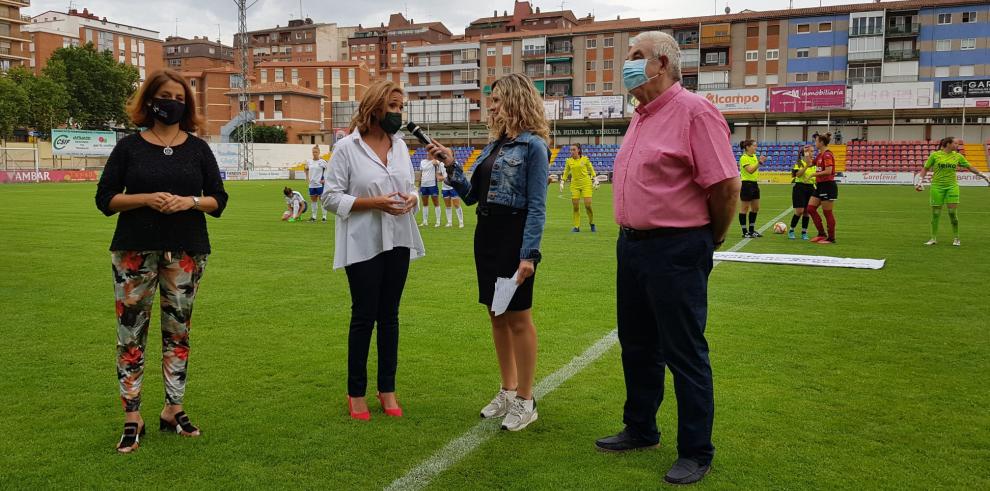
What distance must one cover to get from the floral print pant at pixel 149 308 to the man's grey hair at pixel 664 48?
2688 mm

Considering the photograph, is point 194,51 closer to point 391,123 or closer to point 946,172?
point 946,172

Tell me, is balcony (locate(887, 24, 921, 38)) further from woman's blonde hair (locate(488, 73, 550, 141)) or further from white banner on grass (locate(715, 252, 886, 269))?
woman's blonde hair (locate(488, 73, 550, 141))

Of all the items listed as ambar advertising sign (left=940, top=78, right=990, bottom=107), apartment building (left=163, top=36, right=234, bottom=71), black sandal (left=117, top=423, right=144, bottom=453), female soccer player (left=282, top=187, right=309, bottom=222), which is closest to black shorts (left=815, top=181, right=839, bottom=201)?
female soccer player (left=282, top=187, right=309, bottom=222)

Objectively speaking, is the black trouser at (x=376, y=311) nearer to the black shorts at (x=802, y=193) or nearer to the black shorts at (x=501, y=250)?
the black shorts at (x=501, y=250)

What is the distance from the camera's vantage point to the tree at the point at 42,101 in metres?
66.2

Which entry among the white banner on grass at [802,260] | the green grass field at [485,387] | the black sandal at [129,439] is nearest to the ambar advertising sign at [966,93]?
the white banner on grass at [802,260]

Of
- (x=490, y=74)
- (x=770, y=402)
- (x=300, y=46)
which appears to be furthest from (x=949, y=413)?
(x=300, y=46)

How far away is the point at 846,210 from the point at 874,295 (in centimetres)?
1603

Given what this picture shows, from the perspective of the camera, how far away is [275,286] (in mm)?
9578

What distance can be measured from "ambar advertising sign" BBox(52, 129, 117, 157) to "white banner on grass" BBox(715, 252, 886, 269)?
5203 cm

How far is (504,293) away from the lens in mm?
4340

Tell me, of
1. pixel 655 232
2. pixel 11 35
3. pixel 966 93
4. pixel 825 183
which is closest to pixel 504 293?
pixel 655 232

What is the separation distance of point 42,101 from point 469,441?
75.6m

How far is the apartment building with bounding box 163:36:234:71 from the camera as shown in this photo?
438ft
